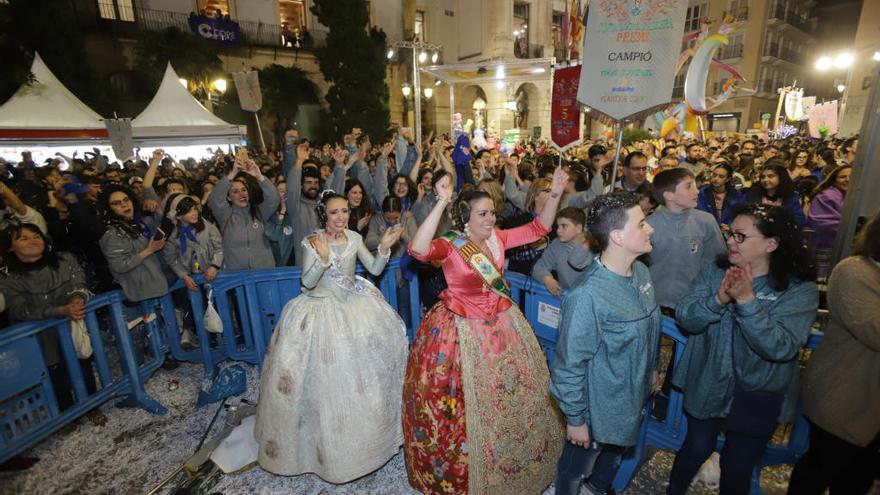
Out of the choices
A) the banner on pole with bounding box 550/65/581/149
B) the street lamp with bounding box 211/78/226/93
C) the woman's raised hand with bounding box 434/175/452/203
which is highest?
the street lamp with bounding box 211/78/226/93

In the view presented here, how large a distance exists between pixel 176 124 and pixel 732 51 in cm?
4573

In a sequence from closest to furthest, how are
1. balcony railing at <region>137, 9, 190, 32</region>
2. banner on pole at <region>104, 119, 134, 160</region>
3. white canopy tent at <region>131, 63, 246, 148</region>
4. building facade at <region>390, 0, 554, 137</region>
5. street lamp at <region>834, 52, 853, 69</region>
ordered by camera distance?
banner on pole at <region>104, 119, 134, 160</region>, white canopy tent at <region>131, 63, 246, 148</region>, street lamp at <region>834, 52, 853, 69</region>, balcony railing at <region>137, 9, 190, 32</region>, building facade at <region>390, 0, 554, 137</region>

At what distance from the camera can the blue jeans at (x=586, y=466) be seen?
2.61 m

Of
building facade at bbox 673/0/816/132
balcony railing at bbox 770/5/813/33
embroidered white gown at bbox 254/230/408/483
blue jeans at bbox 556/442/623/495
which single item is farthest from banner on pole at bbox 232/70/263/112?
balcony railing at bbox 770/5/813/33

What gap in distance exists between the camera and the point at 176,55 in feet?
63.6

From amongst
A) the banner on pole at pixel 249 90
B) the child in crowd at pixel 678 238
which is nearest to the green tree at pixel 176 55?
the banner on pole at pixel 249 90

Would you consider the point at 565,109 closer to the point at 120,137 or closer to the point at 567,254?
the point at 567,254

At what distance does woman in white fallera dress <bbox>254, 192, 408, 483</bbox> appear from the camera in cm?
308

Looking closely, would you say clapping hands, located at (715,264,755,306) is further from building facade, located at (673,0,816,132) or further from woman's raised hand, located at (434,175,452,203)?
building facade, located at (673,0,816,132)

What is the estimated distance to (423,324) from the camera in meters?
3.05

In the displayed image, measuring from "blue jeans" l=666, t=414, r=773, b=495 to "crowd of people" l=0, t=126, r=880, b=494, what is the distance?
1 cm

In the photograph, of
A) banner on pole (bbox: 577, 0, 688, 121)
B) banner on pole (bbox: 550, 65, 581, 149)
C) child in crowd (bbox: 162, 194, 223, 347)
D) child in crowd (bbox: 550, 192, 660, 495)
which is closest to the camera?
child in crowd (bbox: 550, 192, 660, 495)

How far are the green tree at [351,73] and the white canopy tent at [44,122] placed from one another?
40.7 feet

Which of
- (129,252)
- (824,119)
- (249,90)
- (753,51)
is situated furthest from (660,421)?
(753,51)
